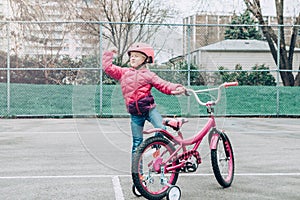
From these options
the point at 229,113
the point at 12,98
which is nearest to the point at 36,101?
the point at 12,98

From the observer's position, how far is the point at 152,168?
5566 mm

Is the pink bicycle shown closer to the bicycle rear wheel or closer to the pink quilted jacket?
the bicycle rear wheel

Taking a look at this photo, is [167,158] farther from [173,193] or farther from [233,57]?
[233,57]

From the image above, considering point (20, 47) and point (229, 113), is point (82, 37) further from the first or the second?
point (229, 113)

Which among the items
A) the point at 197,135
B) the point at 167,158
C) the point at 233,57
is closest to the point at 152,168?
the point at 167,158

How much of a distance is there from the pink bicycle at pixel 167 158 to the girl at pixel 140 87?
0.65ft

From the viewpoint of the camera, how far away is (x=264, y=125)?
15.6m

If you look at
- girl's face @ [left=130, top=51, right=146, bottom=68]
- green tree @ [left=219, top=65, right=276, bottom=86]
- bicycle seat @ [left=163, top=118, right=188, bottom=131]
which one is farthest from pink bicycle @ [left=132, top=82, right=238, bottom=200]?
green tree @ [left=219, top=65, right=276, bottom=86]

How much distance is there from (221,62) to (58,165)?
47.0 feet

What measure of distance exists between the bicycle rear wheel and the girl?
26cm

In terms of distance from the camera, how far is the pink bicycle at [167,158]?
212 inches

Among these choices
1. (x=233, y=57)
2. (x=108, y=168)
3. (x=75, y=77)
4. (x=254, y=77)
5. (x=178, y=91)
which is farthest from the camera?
(x=233, y=57)

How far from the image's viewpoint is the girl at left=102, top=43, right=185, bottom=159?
5578 millimetres

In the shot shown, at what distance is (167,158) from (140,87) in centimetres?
76
